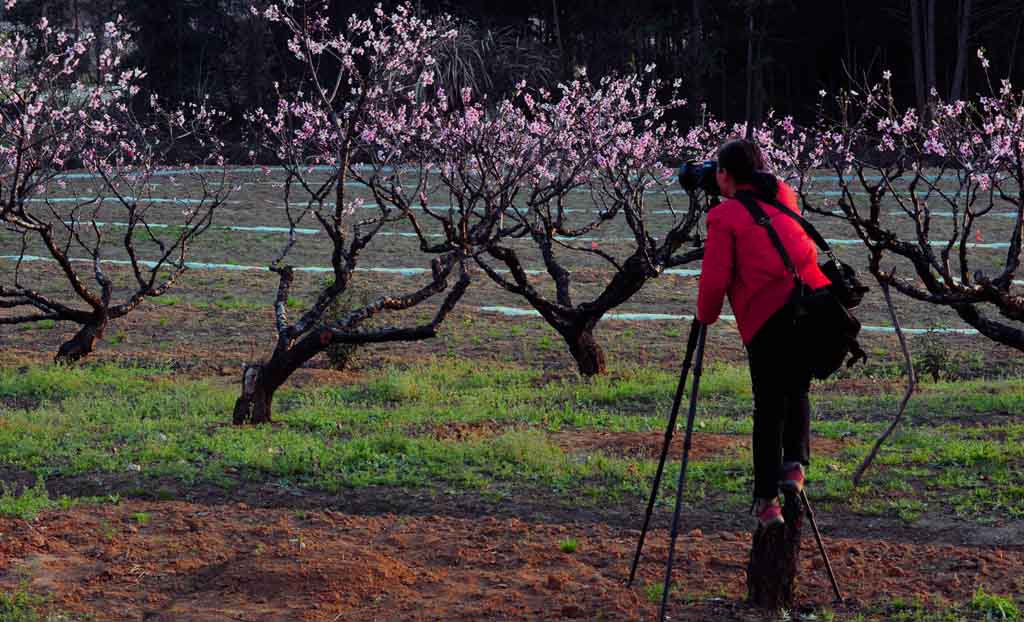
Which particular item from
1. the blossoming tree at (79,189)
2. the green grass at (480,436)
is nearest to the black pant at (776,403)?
the green grass at (480,436)

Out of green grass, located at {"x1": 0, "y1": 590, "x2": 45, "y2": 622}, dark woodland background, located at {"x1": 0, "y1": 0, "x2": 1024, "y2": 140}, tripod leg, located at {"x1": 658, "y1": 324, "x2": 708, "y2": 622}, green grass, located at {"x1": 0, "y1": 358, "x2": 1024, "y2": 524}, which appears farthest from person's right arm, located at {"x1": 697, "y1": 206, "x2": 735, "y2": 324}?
dark woodland background, located at {"x1": 0, "y1": 0, "x2": 1024, "y2": 140}

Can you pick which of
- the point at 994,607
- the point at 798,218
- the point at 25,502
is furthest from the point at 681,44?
the point at 798,218

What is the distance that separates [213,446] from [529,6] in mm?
26198

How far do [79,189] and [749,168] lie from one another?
26.0 m

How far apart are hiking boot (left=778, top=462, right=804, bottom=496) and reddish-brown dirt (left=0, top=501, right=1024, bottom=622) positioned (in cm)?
71

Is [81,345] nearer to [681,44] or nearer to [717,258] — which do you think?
[717,258]

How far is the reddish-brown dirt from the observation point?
210 inches

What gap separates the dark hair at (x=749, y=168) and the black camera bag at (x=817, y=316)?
6cm

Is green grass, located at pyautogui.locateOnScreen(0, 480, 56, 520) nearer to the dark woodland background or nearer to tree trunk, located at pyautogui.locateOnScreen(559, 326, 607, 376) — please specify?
tree trunk, located at pyautogui.locateOnScreen(559, 326, 607, 376)

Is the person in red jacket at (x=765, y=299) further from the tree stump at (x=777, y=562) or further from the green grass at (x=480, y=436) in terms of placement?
the green grass at (x=480, y=436)

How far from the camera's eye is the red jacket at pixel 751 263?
4.75 m

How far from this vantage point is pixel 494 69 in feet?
95.2

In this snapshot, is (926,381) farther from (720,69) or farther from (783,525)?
(720,69)

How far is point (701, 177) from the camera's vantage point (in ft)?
16.8
